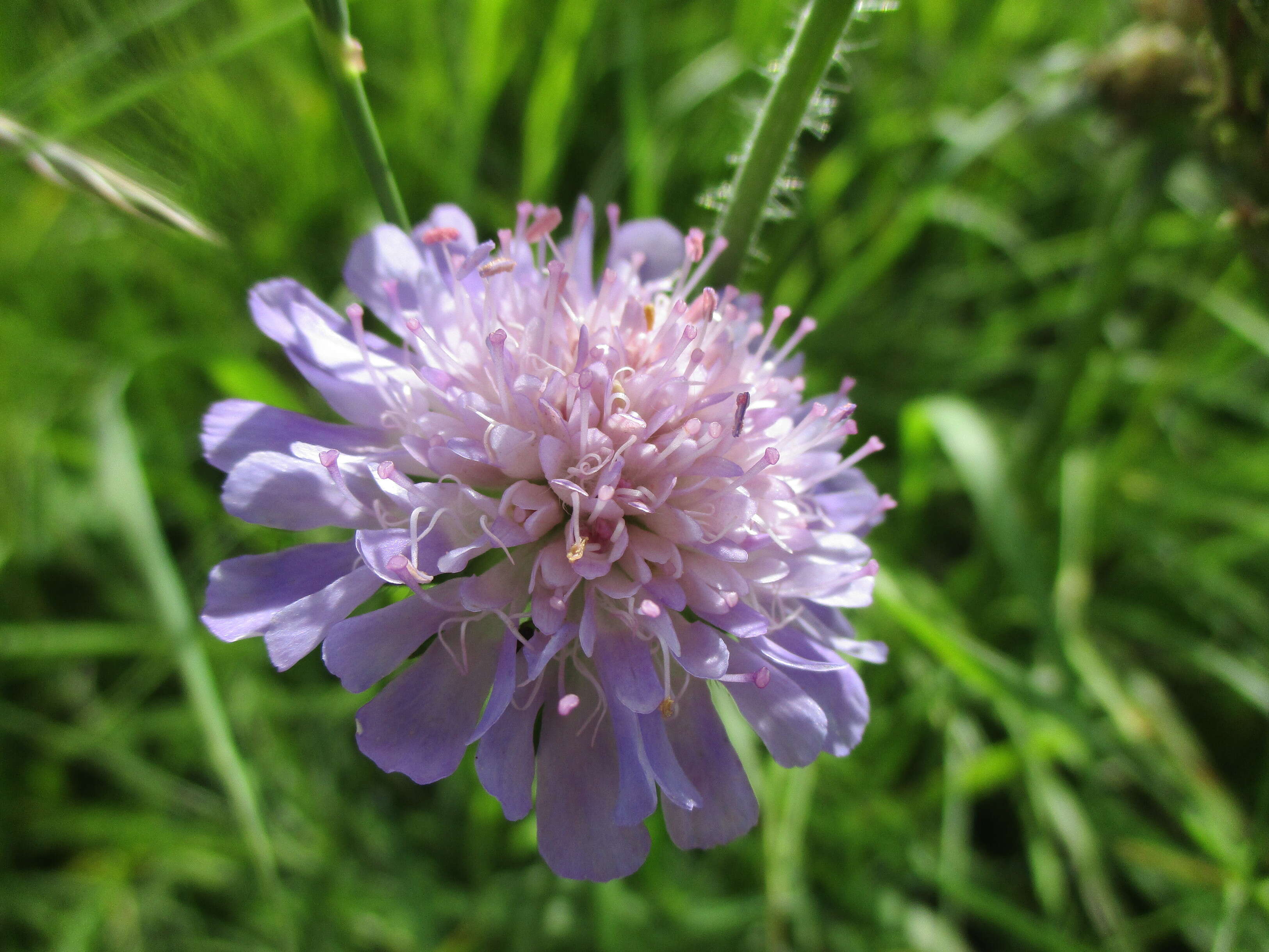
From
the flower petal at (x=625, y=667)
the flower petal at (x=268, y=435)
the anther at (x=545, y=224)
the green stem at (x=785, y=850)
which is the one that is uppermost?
the anther at (x=545, y=224)

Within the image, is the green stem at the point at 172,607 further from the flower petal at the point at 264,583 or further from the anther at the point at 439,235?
the anther at the point at 439,235

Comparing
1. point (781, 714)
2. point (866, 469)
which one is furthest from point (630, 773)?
point (866, 469)

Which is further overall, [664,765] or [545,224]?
[545,224]

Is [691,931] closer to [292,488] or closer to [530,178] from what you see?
[292,488]

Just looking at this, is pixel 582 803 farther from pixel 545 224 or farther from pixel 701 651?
pixel 545 224

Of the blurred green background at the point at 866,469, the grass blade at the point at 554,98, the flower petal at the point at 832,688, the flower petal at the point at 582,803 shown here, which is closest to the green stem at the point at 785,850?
the blurred green background at the point at 866,469

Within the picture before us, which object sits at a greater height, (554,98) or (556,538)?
(554,98)
